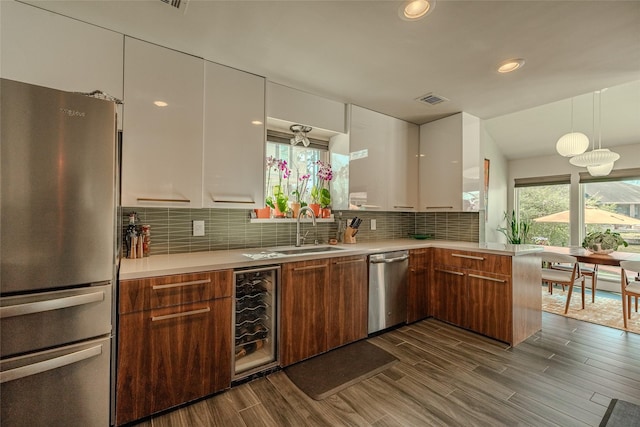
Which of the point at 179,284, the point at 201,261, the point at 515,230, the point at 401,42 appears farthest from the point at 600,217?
the point at 179,284

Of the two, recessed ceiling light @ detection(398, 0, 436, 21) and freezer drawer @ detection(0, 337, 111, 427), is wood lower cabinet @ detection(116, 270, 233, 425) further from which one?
recessed ceiling light @ detection(398, 0, 436, 21)

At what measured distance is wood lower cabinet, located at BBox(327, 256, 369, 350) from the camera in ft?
7.70

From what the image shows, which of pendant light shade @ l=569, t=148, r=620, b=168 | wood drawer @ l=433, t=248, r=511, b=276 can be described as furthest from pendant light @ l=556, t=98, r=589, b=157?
wood drawer @ l=433, t=248, r=511, b=276

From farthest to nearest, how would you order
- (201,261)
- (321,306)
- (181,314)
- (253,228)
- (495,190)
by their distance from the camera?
1. (495,190)
2. (253,228)
3. (321,306)
4. (201,261)
5. (181,314)

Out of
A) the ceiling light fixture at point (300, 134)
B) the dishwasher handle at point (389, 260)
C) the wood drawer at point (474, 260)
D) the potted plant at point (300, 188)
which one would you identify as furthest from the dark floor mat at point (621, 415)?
the ceiling light fixture at point (300, 134)

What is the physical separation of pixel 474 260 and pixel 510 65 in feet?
5.51

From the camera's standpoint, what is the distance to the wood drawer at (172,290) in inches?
58.9

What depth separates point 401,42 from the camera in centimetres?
184

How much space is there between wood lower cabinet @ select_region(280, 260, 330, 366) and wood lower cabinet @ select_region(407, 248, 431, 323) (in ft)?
3.61

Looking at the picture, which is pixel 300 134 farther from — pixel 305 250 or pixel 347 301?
pixel 347 301

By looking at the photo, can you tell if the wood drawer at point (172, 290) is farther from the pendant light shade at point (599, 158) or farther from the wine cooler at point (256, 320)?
the pendant light shade at point (599, 158)

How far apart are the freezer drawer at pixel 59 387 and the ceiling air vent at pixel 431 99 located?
3019mm

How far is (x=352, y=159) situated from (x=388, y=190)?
617 mm

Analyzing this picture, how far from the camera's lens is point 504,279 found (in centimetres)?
251
